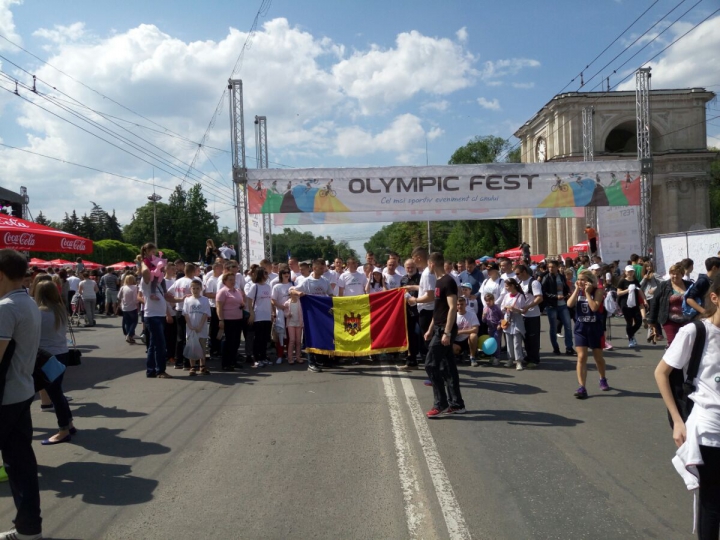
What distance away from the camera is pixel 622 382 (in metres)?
9.13

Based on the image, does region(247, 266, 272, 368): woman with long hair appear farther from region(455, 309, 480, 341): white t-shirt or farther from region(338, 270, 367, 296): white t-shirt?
region(455, 309, 480, 341): white t-shirt

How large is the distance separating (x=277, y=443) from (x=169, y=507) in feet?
5.59

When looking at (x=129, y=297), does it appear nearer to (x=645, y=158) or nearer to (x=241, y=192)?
(x=241, y=192)

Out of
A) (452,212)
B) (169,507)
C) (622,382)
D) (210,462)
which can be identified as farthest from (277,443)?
(452,212)

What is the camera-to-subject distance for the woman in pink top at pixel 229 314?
10625 mm

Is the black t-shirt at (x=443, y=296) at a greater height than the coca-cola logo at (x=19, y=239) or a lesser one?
lesser

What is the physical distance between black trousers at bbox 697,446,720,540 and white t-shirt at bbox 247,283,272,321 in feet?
29.4

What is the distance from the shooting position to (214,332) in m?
12.2

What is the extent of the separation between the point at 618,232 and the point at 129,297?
14.9 meters

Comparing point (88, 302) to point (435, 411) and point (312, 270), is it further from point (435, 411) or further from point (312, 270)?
point (435, 411)

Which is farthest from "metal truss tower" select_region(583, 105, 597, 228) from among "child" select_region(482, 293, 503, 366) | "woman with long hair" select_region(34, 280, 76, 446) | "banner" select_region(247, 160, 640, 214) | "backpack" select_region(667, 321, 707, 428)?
"backpack" select_region(667, 321, 707, 428)

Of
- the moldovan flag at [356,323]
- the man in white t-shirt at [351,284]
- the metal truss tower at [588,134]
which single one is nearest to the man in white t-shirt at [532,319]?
the moldovan flag at [356,323]

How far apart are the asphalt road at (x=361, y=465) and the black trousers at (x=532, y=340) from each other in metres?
1.70

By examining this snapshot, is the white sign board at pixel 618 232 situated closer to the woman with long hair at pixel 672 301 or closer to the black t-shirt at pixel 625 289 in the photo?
the black t-shirt at pixel 625 289
